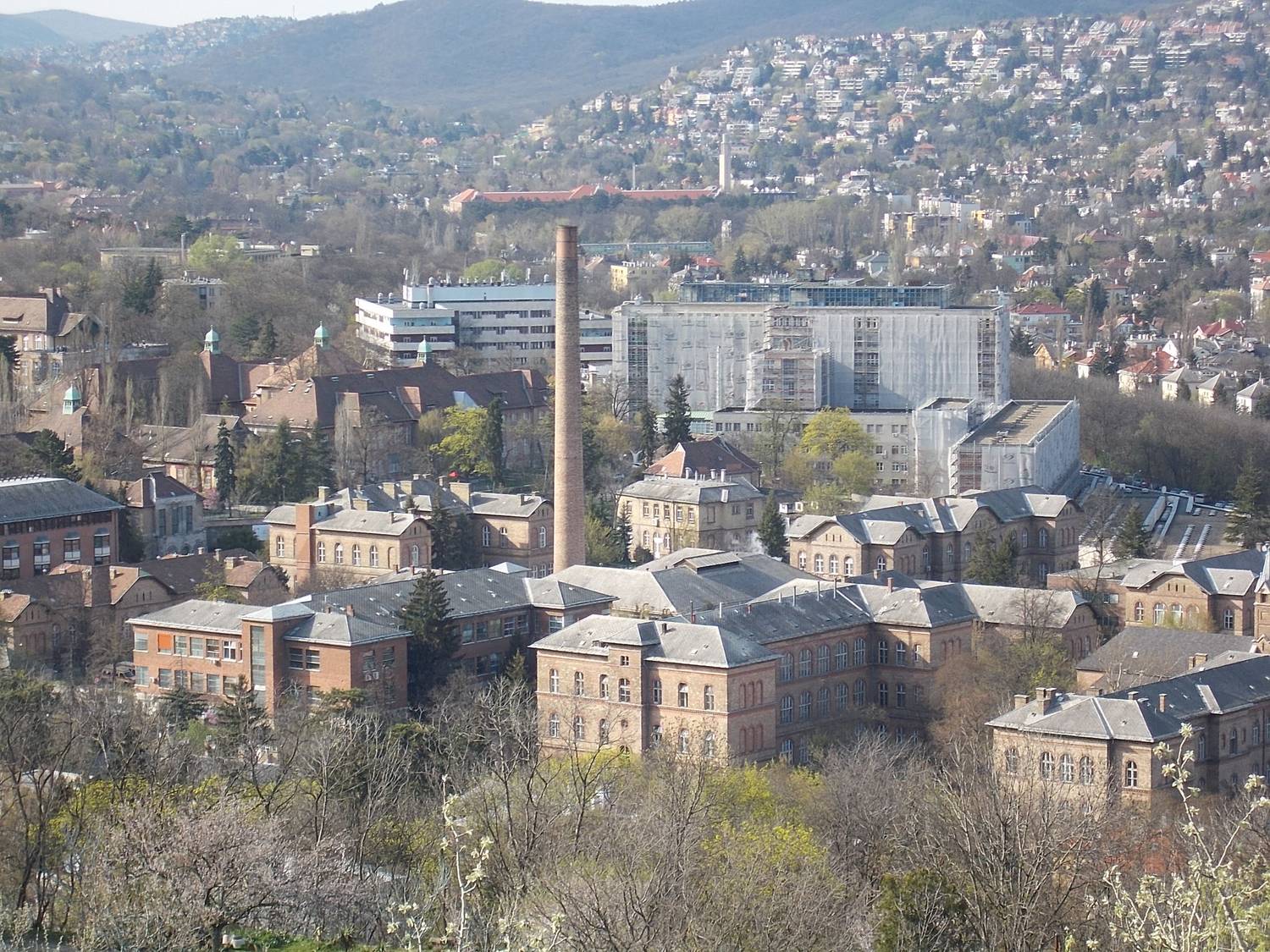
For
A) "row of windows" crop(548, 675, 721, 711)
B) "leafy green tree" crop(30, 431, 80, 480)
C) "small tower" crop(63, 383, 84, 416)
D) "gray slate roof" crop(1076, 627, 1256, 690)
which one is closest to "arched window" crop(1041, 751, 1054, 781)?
"gray slate roof" crop(1076, 627, 1256, 690)

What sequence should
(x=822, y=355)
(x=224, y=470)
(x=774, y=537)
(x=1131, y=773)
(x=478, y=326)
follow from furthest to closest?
1. (x=478, y=326)
2. (x=822, y=355)
3. (x=224, y=470)
4. (x=774, y=537)
5. (x=1131, y=773)

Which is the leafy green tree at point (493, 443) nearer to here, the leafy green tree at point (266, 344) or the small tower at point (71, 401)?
the small tower at point (71, 401)

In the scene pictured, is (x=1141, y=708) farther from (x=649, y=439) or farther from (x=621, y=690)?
(x=649, y=439)

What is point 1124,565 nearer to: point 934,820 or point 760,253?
point 934,820

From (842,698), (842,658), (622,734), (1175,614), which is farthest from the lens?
(1175,614)

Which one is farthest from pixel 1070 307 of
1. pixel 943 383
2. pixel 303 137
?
pixel 303 137

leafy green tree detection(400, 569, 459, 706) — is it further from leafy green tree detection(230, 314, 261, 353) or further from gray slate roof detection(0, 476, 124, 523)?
leafy green tree detection(230, 314, 261, 353)

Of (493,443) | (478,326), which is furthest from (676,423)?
(478,326)

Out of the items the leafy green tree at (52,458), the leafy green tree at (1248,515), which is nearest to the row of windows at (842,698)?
the leafy green tree at (1248,515)
